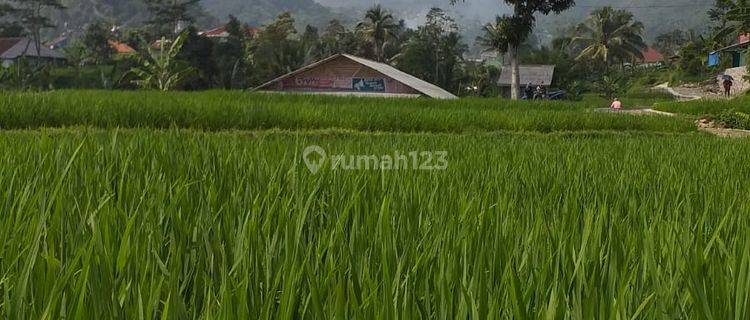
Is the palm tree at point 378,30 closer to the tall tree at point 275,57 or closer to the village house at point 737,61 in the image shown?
the tall tree at point 275,57

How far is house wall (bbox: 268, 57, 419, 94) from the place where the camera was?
23.6 meters

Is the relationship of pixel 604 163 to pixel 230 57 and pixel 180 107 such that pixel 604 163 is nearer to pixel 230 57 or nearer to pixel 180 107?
pixel 180 107

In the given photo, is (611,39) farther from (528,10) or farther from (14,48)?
(14,48)

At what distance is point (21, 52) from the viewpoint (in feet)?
157

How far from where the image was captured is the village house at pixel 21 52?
4644cm

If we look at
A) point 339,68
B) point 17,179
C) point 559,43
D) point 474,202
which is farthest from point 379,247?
point 559,43

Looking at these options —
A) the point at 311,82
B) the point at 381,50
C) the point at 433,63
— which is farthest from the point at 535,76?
the point at 311,82

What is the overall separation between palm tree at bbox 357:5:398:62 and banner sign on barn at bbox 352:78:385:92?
67.8ft

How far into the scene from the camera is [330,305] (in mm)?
783

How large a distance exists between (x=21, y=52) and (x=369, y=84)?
35776 mm

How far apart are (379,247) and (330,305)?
15.7 inches

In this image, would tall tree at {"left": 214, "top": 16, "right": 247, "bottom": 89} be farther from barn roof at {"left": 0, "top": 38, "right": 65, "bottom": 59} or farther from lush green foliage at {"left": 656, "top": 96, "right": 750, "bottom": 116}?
lush green foliage at {"left": 656, "top": 96, "right": 750, "bottom": 116}

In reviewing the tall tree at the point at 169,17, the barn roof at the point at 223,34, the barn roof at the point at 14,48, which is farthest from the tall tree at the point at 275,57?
the barn roof at the point at 14,48

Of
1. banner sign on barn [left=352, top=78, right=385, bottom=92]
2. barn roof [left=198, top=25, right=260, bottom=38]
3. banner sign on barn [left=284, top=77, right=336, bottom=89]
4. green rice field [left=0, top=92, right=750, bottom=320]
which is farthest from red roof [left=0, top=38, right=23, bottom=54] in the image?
green rice field [left=0, top=92, right=750, bottom=320]
